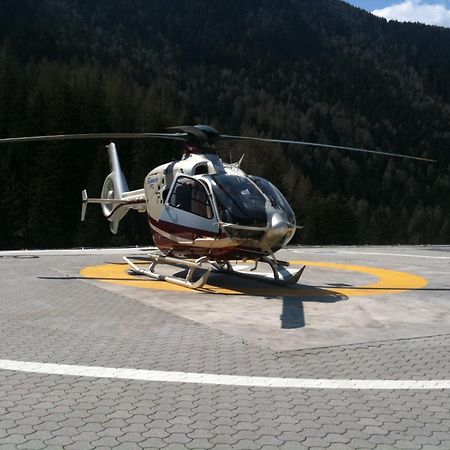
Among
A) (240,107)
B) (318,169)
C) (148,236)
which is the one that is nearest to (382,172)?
(318,169)

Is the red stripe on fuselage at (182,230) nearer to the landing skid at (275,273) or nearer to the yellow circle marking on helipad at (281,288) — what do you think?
the yellow circle marking on helipad at (281,288)

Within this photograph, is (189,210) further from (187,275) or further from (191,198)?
(187,275)

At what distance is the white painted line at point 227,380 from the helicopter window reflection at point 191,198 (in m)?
6.20

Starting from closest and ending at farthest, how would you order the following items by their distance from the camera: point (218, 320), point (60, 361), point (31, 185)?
point (60, 361)
point (218, 320)
point (31, 185)

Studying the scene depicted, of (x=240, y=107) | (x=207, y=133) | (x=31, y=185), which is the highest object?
(x=240, y=107)

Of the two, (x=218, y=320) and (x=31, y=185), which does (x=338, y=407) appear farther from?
(x=31, y=185)

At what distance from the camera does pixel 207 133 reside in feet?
44.0

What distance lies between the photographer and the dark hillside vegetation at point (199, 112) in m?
62.1

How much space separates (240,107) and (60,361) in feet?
476

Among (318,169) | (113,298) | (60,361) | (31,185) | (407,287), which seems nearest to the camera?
(60,361)

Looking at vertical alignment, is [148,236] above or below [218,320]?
below

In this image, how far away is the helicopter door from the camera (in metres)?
12.0

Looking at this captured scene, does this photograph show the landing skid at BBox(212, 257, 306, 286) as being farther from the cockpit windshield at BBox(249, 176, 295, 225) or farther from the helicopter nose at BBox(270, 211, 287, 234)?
the helicopter nose at BBox(270, 211, 287, 234)

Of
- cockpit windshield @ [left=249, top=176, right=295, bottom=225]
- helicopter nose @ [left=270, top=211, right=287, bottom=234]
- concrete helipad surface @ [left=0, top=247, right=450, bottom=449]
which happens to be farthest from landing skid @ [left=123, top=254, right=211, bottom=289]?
cockpit windshield @ [left=249, top=176, right=295, bottom=225]
